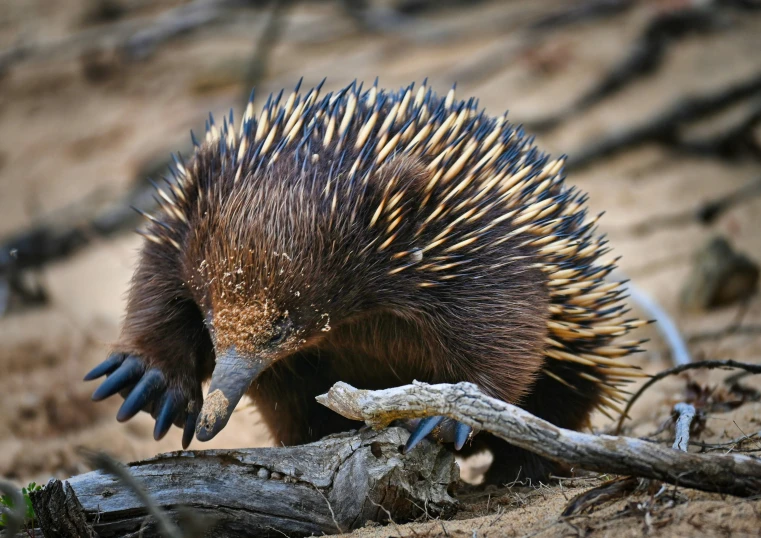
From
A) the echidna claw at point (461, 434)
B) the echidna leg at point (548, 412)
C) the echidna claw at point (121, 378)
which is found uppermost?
→ the echidna claw at point (121, 378)

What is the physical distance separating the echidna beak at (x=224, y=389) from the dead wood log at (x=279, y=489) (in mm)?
285

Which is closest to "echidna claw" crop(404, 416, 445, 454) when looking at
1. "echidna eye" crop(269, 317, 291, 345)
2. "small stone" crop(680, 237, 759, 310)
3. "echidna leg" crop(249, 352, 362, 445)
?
"echidna eye" crop(269, 317, 291, 345)

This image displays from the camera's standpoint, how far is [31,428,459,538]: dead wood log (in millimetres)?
2887

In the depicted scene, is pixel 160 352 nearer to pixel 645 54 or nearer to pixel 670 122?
pixel 670 122

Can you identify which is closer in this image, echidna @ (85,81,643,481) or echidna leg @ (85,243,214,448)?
echidna @ (85,81,643,481)

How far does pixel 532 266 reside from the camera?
334 cm

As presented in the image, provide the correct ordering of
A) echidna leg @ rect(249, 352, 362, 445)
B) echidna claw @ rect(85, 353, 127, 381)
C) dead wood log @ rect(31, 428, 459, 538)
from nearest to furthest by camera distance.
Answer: dead wood log @ rect(31, 428, 459, 538) < echidna claw @ rect(85, 353, 127, 381) < echidna leg @ rect(249, 352, 362, 445)

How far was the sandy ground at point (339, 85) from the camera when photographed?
13.2ft

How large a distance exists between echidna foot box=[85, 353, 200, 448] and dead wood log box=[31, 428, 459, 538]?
1.29 feet

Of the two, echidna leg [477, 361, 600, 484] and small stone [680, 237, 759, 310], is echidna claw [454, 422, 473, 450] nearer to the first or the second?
echidna leg [477, 361, 600, 484]

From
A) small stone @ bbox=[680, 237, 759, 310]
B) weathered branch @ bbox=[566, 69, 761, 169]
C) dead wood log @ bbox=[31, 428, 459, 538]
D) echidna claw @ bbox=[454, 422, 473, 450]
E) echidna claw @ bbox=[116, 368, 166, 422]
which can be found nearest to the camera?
dead wood log @ bbox=[31, 428, 459, 538]

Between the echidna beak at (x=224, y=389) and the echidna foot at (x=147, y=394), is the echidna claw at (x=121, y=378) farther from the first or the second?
the echidna beak at (x=224, y=389)

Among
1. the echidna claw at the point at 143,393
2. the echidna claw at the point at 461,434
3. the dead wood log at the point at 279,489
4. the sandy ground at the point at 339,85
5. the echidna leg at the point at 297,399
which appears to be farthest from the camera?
the sandy ground at the point at 339,85

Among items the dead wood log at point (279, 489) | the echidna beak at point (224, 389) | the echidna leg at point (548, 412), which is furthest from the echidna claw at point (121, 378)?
the echidna leg at point (548, 412)
